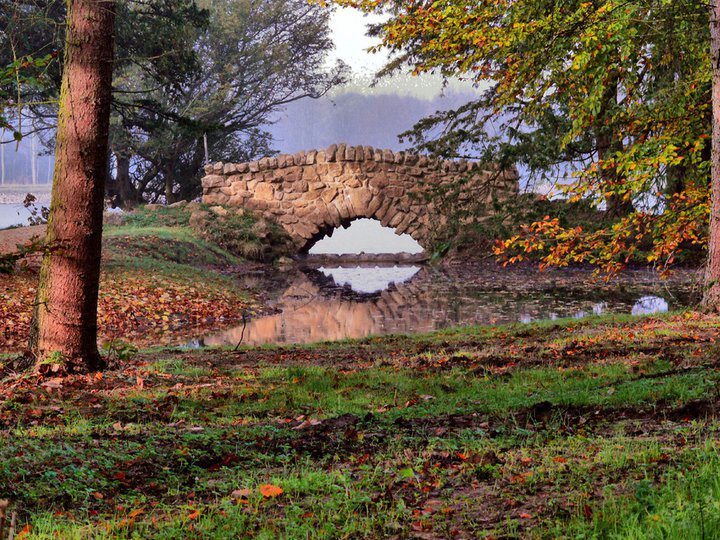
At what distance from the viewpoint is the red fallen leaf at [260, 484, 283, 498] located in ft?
10.7

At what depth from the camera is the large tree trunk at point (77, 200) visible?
6.40 metres

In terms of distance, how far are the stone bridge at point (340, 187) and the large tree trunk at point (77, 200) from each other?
1653 cm

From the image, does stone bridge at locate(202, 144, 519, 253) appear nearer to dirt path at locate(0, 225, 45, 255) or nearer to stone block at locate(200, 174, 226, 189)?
stone block at locate(200, 174, 226, 189)

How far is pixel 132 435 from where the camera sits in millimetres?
4535

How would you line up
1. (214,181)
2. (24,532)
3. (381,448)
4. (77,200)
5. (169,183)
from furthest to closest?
(169,183) → (214,181) → (77,200) → (381,448) → (24,532)

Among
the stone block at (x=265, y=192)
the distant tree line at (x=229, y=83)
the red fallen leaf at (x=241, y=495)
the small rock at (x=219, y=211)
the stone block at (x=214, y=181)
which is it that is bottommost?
the red fallen leaf at (x=241, y=495)

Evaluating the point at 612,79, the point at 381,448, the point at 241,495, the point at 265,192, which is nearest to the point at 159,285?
the point at 612,79

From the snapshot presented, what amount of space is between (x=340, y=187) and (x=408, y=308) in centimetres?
956

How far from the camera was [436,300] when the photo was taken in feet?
49.9

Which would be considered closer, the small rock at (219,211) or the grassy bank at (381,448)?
the grassy bank at (381,448)

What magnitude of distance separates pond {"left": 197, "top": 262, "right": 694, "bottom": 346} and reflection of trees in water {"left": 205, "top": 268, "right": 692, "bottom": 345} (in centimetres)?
2

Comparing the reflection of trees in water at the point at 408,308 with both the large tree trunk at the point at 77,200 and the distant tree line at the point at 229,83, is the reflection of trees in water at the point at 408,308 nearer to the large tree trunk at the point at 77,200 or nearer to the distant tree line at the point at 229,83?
the large tree trunk at the point at 77,200

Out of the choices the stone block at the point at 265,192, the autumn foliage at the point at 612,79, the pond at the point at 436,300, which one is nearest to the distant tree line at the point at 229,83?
the stone block at the point at 265,192

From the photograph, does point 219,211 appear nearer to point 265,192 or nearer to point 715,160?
point 265,192
